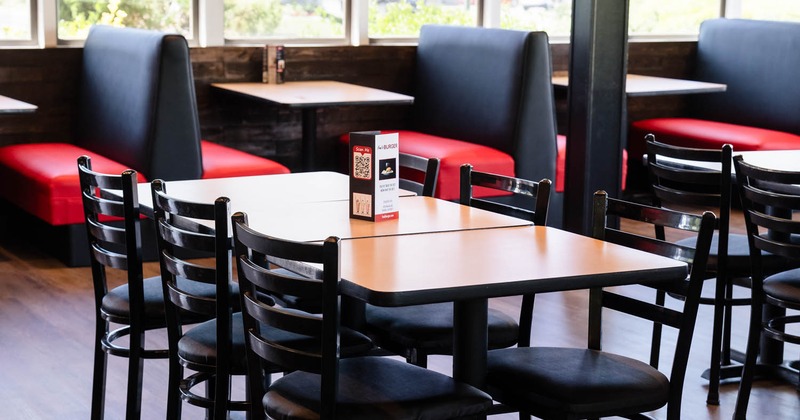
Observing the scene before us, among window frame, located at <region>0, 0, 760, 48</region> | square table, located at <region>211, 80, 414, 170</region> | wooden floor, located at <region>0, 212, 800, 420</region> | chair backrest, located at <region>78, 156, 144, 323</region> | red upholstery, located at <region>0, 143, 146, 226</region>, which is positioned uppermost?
window frame, located at <region>0, 0, 760, 48</region>

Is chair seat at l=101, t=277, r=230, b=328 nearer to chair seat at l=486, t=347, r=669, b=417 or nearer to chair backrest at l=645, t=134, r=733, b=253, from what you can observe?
chair seat at l=486, t=347, r=669, b=417

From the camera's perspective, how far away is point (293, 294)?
8.46 feet

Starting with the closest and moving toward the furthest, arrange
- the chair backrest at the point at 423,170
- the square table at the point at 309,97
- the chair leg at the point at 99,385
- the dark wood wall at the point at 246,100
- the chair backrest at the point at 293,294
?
1. the chair backrest at the point at 293,294
2. the chair leg at the point at 99,385
3. the chair backrest at the point at 423,170
4. the square table at the point at 309,97
5. the dark wood wall at the point at 246,100

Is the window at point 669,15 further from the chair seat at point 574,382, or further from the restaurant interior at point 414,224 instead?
→ the chair seat at point 574,382

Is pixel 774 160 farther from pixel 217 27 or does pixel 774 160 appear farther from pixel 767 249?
pixel 217 27

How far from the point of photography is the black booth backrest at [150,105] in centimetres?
647

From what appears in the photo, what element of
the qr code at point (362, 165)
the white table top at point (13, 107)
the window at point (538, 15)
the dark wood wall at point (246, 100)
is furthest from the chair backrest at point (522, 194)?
the window at point (538, 15)

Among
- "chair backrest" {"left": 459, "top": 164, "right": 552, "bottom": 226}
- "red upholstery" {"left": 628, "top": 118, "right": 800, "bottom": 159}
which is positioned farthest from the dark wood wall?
"chair backrest" {"left": 459, "top": 164, "right": 552, "bottom": 226}

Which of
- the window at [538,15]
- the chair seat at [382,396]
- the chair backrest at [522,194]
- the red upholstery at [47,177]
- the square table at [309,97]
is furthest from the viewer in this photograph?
the window at [538,15]

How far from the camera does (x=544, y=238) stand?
10.5ft

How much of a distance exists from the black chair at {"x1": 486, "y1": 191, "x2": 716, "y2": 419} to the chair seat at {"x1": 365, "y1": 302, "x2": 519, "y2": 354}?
227mm

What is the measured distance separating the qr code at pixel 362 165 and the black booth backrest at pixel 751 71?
580 cm

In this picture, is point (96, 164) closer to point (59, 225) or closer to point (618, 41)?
point (59, 225)

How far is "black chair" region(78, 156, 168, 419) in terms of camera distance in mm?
3441
